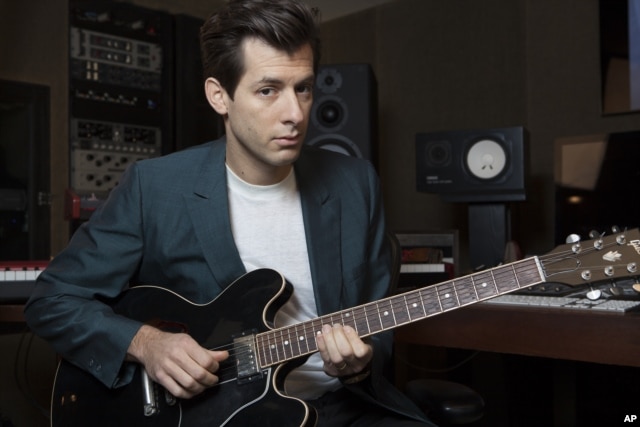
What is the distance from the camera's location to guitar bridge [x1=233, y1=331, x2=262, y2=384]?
3.73ft

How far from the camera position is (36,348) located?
117 inches

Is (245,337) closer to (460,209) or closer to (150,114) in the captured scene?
(150,114)

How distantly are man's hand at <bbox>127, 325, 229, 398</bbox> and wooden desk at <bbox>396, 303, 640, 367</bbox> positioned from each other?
71 centimetres

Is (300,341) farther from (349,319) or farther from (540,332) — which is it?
(540,332)

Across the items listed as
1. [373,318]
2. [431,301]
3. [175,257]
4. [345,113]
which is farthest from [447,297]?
[345,113]

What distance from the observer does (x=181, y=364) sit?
3.66 feet

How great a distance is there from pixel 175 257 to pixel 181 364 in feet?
0.89

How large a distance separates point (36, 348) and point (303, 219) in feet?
6.83

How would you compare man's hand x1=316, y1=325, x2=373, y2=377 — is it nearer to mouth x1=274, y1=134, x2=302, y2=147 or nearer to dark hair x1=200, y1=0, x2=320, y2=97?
mouth x1=274, y1=134, x2=302, y2=147

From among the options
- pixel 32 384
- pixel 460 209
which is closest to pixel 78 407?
pixel 32 384

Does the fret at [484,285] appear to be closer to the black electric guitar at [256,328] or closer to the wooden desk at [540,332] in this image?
the black electric guitar at [256,328]

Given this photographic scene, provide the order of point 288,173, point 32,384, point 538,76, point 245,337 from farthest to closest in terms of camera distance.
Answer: point 538,76
point 32,384
point 288,173
point 245,337

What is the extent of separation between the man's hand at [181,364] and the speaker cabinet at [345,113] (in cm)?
149

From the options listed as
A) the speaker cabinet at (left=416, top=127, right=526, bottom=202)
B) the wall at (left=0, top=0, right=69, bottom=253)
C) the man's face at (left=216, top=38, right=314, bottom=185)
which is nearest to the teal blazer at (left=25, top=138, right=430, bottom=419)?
the man's face at (left=216, top=38, right=314, bottom=185)
